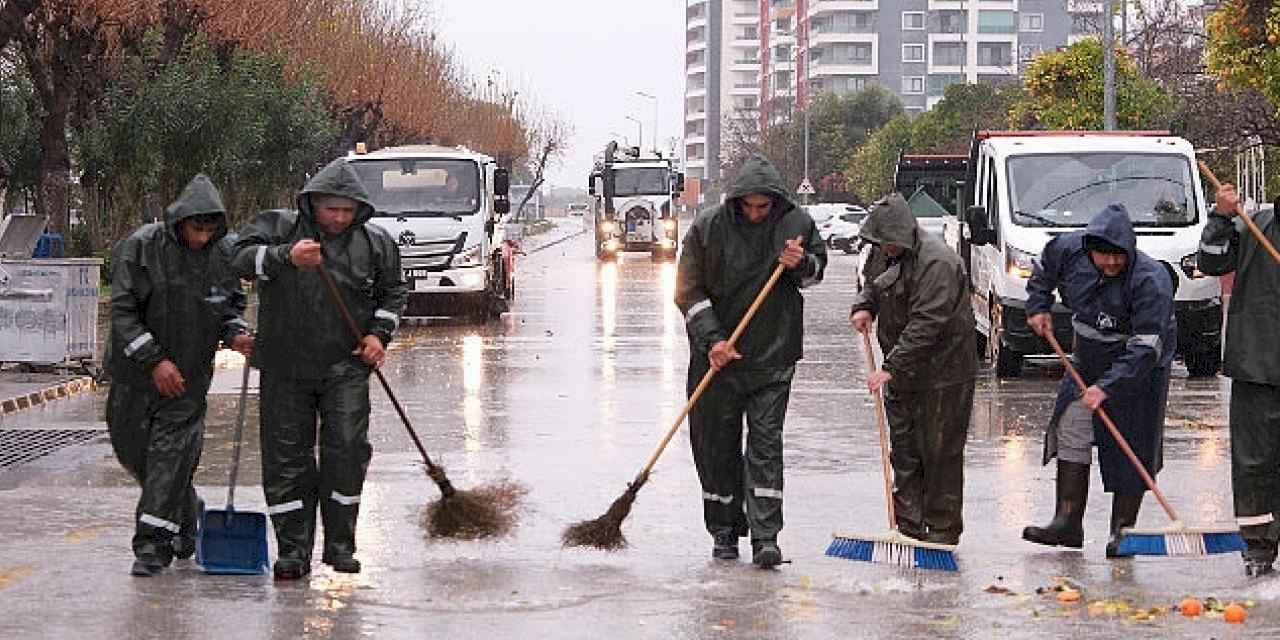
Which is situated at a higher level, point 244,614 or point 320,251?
point 320,251

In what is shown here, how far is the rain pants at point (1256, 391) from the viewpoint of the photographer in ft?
33.3

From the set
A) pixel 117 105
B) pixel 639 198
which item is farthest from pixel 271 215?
pixel 639 198

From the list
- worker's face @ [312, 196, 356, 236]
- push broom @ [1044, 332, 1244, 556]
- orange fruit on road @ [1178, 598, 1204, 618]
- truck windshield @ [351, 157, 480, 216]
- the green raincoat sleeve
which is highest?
truck windshield @ [351, 157, 480, 216]

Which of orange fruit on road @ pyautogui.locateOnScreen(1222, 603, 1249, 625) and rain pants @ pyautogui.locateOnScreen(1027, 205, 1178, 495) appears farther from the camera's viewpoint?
rain pants @ pyautogui.locateOnScreen(1027, 205, 1178, 495)

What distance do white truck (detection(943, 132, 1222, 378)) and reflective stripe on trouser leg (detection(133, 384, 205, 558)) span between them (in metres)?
11.3

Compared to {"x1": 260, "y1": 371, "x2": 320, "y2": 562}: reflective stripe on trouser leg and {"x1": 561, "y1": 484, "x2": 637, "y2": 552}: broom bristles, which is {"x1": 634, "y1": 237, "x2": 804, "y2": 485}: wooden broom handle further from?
{"x1": 260, "y1": 371, "x2": 320, "y2": 562}: reflective stripe on trouser leg

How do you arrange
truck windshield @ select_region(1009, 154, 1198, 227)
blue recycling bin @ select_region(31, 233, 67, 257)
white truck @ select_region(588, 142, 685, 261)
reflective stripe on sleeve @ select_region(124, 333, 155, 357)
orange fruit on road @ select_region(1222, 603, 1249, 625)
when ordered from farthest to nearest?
white truck @ select_region(588, 142, 685, 261)
blue recycling bin @ select_region(31, 233, 67, 257)
truck windshield @ select_region(1009, 154, 1198, 227)
reflective stripe on sleeve @ select_region(124, 333, 155, 357)
orange fruit on road @ select_region(1222, 603, 1249, 625)

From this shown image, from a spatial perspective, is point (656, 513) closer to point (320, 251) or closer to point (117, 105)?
point (320, 251)

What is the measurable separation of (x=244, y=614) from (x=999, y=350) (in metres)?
13.0

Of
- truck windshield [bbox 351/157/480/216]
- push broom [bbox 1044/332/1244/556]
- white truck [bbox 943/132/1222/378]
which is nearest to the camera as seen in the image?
push broom [bbox 1044/332/1244/556]

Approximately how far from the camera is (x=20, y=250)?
2164 centimetres

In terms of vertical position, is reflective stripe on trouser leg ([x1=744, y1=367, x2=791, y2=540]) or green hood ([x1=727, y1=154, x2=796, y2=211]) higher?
green hood ([x1=727, y1=154, x2=796, y2=211])

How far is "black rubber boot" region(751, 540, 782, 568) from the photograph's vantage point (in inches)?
404

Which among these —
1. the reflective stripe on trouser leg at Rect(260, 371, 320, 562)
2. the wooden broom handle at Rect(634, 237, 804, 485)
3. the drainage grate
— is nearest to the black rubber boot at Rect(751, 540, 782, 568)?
the wooden broom handle at Rect(634, 237, 804, 485)
